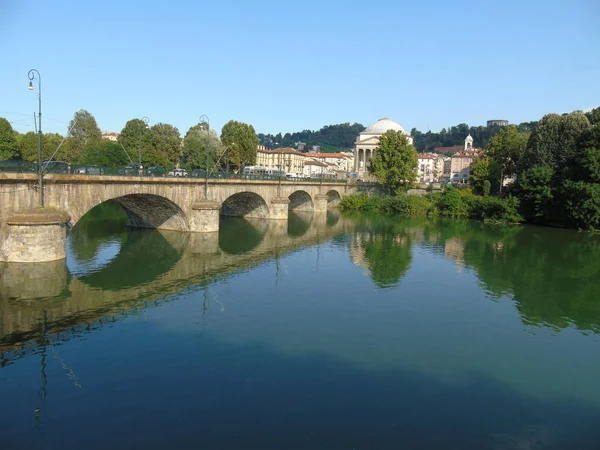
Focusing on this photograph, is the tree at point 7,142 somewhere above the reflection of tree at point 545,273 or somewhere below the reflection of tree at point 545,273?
above

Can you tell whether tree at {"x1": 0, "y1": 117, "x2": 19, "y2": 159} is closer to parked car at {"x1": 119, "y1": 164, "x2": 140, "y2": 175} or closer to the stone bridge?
the stone bridge

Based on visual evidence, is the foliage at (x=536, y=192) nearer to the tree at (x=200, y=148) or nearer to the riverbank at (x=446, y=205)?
the riverbank at (x=446, y=205)

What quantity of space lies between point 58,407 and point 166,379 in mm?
2830

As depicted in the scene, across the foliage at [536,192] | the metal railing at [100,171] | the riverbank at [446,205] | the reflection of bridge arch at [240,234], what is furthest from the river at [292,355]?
the riverbank at [446,205]

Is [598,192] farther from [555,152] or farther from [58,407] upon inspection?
[58,407]

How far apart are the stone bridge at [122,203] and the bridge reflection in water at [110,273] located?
1072mm

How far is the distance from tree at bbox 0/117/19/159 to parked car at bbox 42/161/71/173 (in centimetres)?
A: 5982

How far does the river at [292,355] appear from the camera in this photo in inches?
437

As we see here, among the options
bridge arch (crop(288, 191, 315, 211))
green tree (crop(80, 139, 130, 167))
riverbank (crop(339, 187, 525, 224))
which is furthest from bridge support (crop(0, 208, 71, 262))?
riverbank (crop(339, 187, 525, 224))

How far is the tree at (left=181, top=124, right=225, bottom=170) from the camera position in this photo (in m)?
79.9

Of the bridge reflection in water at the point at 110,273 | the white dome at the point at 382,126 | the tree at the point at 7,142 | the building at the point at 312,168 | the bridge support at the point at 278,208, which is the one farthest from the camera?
the building at the point at 312,168

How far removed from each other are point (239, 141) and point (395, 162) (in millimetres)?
28966

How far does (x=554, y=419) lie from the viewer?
1200 cm

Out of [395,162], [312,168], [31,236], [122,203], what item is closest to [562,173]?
[395,162]
